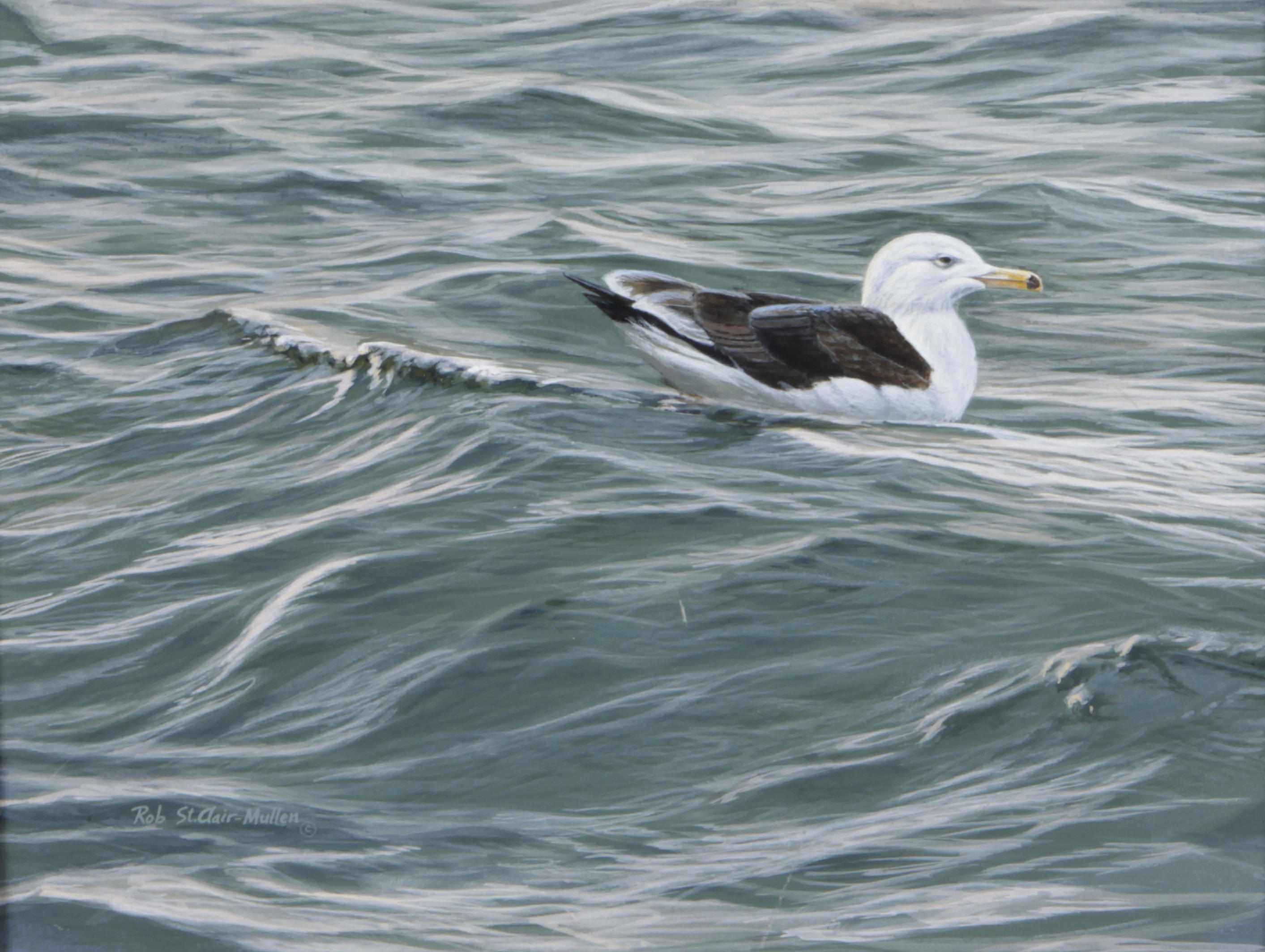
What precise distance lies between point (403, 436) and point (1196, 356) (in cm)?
373

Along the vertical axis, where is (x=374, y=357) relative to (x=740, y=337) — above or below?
below

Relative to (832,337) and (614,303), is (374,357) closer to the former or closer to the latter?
(614,303)

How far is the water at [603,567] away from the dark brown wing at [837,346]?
0.77 ft

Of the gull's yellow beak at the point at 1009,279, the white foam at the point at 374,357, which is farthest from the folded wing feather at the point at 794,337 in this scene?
the white foam at the point at 374,357

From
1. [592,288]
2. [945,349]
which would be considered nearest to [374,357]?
[592,288]

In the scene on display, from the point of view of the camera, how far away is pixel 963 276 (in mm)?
7828

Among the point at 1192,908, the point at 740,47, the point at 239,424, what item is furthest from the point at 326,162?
the point at 1192,908

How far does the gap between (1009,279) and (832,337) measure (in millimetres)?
1014

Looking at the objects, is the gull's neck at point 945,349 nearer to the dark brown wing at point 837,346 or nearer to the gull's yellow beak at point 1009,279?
the dark brown wing at point 837,346

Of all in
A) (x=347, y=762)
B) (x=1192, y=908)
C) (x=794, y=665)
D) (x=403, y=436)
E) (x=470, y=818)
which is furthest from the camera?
(x=403, y=436)

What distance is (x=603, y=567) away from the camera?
223 inches

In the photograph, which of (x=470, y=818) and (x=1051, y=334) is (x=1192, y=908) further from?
(x=1051, y=334)

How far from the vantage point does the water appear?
3.84 m

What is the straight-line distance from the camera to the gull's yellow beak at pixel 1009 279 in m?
7.76
